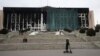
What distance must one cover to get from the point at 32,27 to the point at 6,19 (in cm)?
1083

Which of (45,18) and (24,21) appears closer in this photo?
(45,18)

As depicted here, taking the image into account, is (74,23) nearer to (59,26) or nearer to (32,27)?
(59,26)

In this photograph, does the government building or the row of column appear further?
the row of column

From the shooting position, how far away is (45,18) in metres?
95.2

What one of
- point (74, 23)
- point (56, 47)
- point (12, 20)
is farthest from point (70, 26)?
point (56, 47)

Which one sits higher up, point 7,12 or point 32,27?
point 7,12

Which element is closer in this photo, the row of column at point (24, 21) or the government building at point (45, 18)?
the government building at point (45, 18)

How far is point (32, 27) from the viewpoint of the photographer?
310ft

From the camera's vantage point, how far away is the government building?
309ft

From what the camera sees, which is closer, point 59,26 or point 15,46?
point 15,46

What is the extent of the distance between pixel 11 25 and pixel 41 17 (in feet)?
Result: 40.3

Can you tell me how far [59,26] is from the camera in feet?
309

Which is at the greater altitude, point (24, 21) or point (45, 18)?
point (45, 18)

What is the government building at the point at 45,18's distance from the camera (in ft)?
309
